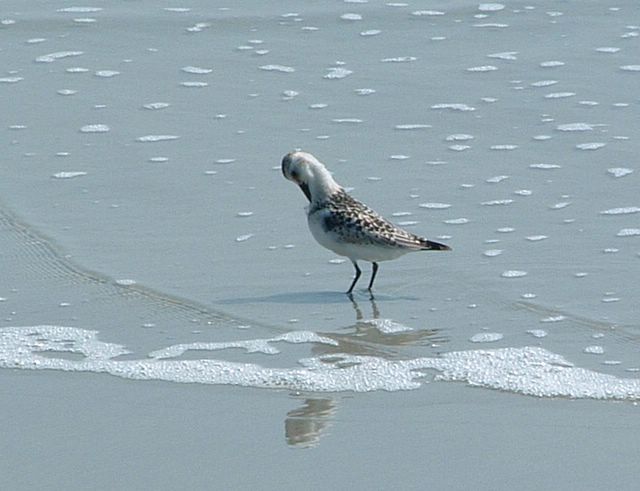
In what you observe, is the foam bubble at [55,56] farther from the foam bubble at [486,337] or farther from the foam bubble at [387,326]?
the foam bubble at [486,337]

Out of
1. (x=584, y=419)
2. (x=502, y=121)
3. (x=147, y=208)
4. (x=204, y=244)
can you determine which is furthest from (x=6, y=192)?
(x=584, y=419)

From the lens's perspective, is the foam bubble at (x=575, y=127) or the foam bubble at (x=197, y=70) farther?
the foam bubble at (x=197, y=70)

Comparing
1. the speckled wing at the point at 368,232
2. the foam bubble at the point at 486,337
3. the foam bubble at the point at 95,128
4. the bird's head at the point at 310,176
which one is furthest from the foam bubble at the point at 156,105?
the foam bubble at the point at 486,337

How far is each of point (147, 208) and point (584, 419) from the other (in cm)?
368

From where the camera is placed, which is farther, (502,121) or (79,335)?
(502,121)

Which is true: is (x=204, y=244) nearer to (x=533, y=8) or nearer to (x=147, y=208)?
(x=147, y=208)

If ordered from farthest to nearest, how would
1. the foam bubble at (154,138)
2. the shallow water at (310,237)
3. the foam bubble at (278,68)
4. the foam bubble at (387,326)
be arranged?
the foam bubble at (278,68), the foam bubble at (154,138), the foam bubble at (387,326), the shallow water at (310,237)

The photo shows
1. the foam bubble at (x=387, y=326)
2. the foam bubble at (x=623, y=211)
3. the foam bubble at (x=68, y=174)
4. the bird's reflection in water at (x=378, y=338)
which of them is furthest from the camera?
the foam bubble at (x=68, y=174)

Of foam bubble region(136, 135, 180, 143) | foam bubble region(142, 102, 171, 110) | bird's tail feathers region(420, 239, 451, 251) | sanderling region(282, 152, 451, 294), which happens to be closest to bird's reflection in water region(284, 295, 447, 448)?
sanderling region(282, 152, 451, 294)

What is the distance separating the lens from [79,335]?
7.16 m

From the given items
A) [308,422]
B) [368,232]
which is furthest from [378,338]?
[308,422]

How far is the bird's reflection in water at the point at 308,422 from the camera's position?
19.2ft

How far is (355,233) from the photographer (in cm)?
773

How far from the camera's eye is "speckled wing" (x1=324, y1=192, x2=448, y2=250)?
770 cm
